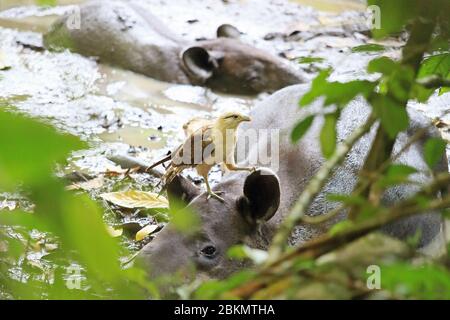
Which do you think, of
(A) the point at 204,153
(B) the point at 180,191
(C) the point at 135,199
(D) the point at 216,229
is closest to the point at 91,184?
(C) the point at 135,199

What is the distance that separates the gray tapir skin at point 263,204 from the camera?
10.7 ft

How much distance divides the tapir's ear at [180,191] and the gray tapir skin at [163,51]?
148 inches

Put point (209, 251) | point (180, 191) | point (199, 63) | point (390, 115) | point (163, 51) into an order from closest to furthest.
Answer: point (390, 115) < point (209, 251) < point (180, 191) < point (199, 63) < point (163, 51)

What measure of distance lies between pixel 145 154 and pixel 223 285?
425 centimetres

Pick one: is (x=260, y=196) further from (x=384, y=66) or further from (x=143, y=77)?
(x=143, y=77)

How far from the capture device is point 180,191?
3.60m

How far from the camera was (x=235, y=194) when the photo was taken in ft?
11.7

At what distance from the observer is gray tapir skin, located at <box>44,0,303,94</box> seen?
7332mm

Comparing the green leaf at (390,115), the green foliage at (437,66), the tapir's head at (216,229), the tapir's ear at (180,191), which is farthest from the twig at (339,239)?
the tapir's ear at (180,191)

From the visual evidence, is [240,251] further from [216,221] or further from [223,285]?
[216,221]

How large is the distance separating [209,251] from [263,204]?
1.11ft

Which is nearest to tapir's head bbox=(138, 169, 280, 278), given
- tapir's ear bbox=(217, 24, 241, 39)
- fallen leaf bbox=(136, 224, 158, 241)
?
fallen leaf bbox=(136, 224, 158, 241)

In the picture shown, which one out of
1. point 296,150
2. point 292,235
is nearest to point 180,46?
point 296,150

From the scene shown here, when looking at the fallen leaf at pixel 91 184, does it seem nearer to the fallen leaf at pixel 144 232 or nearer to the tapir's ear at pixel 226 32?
the fallen leaf at pixel 144 232
